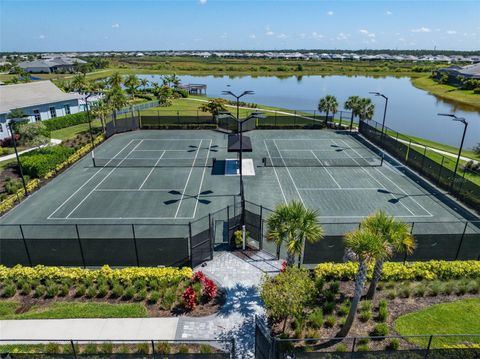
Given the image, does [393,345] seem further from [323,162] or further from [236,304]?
[323,162]

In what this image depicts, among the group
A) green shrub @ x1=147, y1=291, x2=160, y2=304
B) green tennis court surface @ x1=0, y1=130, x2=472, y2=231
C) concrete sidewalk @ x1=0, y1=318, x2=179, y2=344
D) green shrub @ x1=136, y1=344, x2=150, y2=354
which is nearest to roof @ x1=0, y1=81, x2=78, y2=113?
green tennis court surface @ x1=0, y1=130, x2=472, y2=231

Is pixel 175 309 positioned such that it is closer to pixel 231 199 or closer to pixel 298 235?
pixel 298 235

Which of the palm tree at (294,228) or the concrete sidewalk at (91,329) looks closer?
the concrete sidewalk at (91,329)

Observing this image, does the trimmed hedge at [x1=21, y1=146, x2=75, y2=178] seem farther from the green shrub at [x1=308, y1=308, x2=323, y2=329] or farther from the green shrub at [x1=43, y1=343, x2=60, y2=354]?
the green shrub at [x1=308, y1=308, x2=323, y2=329]

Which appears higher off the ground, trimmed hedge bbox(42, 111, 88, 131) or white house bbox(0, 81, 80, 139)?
white house bbox(0, 81, 80, 139)

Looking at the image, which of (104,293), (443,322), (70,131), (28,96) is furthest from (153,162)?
(443,322)

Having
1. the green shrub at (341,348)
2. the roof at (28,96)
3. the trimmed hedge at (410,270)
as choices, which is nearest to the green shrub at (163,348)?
the green shrub at (341,348)

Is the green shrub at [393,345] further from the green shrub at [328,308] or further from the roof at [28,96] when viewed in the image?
the roof at [28,96]
